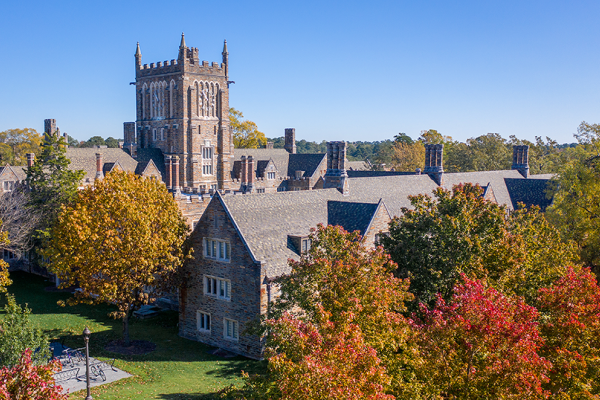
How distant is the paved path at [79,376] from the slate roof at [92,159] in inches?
1329

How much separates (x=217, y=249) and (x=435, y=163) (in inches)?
1110

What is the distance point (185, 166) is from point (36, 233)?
82.2 feet

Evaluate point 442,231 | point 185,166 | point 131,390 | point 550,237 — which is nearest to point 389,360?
point 442,231

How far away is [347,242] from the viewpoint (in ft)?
72.4

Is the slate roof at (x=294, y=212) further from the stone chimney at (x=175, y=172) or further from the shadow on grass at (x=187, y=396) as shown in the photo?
the stone chimney at (x=175, y=172)

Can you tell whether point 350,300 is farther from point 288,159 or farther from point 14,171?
point 288,159

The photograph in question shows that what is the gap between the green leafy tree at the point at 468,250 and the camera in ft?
75.4

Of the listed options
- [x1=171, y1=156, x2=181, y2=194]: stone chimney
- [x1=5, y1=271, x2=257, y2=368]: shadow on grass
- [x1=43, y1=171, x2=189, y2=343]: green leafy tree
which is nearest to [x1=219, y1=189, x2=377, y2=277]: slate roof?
[x1=43, y1=171, x2=189, y2=343]: green leafy tree

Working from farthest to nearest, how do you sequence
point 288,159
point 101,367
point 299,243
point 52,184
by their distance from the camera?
point 288,159, point 52,184, point 299,243, point 101,367

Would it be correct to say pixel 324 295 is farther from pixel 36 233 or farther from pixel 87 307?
pixel 36 233

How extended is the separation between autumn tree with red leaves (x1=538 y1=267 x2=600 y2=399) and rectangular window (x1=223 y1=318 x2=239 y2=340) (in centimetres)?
1551

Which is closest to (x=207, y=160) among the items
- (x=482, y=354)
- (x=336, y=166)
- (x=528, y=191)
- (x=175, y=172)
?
(x=175, y=172)

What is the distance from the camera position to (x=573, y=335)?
1819 cm

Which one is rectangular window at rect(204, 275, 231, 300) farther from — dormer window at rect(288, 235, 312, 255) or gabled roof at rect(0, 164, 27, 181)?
gabled roof at rect(0, 164, 27, 181)
